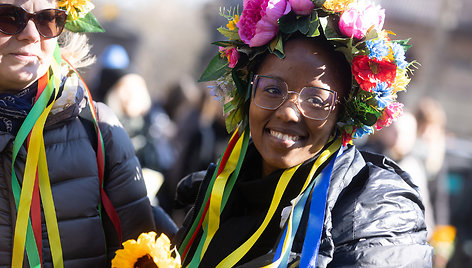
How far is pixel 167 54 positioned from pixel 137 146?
3402cm

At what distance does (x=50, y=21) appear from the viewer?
2.39 meters

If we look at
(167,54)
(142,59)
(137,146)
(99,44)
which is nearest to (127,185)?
(137,146)

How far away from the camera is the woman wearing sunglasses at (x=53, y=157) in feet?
7.68

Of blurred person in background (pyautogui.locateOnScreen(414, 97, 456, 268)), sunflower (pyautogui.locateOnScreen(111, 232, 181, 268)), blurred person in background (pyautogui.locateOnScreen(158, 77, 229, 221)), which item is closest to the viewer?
sunflower (pyautogui.locateOnScreen(111, 232, 181, 268))

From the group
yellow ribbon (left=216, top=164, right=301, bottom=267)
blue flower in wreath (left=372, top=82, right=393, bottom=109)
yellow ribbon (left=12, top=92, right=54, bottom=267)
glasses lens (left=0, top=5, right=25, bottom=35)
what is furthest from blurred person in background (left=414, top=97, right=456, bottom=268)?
glasses lens (left=0, top=5, right=25, bottom=35)

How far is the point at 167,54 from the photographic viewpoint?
3881 centimetres

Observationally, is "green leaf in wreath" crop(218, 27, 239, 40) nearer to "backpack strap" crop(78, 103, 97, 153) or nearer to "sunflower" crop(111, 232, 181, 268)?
"backpack strap" crop(78, 103, 97, 153)

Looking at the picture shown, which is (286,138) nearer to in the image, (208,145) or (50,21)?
(50,21)

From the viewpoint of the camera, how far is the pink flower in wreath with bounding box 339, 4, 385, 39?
7.42 feet

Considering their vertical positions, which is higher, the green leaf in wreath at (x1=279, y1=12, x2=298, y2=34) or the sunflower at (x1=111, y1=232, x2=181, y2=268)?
the green leaf in wreath at (x1=279, y1=12, x2=298, y2=34)

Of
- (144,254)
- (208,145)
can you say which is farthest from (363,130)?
(208,145)

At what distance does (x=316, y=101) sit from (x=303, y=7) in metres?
0.36

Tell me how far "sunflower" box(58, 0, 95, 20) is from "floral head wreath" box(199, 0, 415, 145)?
25.5 inches

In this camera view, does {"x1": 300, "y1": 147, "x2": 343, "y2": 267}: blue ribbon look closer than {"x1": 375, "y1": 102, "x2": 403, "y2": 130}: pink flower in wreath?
Yes
